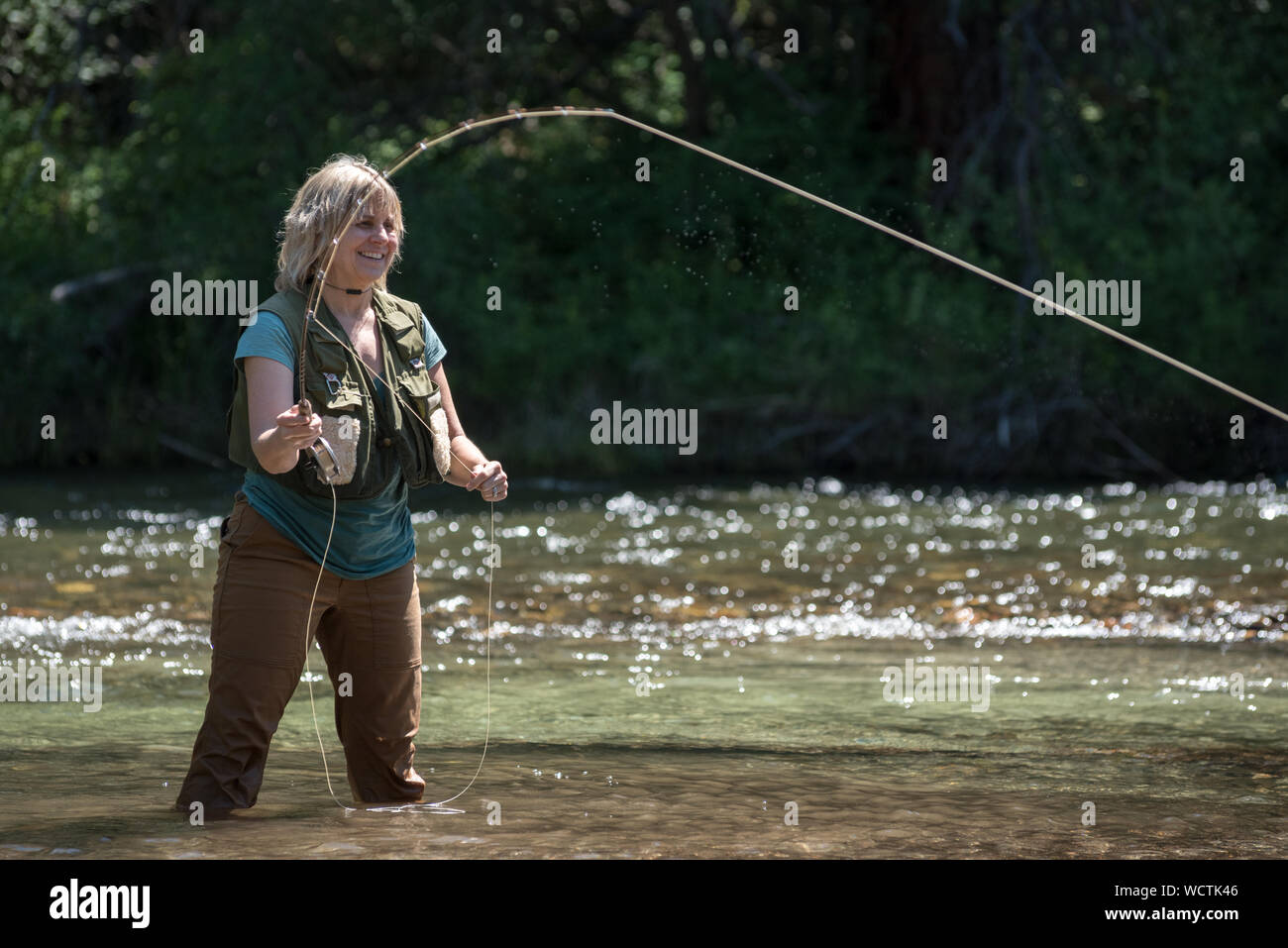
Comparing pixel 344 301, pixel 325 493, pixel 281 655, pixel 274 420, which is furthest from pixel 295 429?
pixel 281 655

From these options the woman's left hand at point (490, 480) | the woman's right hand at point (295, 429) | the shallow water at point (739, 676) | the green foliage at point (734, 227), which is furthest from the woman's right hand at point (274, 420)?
the green foliage at point (734, 227)

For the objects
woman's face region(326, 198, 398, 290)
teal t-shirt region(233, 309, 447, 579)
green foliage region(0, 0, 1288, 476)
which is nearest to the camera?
teal t-shirt region(233, 309, 447, 579)

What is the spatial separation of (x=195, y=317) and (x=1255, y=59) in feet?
31.8

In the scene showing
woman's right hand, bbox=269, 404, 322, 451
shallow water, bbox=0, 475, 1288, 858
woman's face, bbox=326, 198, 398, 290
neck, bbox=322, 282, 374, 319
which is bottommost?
shallow water, bbox=0, 475, 1288, 858

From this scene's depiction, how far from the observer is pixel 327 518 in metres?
4.44

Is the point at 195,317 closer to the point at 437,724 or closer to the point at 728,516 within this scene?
the point at 728,516

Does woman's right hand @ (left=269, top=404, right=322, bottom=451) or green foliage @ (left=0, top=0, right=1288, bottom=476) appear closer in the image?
woman's right hand @ (left=269, top=404, right=322, bottom=451)

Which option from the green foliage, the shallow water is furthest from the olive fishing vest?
the green foliage

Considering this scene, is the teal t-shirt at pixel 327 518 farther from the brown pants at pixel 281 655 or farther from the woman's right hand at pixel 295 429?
the woman's right hand at pixel 295 429

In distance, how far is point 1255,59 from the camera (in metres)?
16.6

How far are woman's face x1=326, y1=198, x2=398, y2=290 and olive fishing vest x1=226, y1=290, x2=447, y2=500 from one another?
3.6 inches

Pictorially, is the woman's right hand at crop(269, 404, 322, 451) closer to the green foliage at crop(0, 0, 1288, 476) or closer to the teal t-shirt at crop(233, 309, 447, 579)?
the teal t-shirt at crop(233, 309, 447, 579)

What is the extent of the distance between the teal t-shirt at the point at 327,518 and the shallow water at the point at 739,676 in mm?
659

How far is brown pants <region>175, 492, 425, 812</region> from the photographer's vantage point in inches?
173
